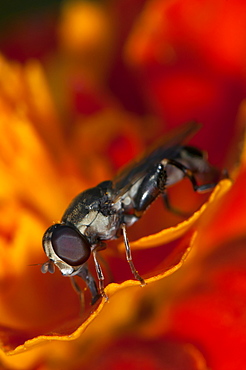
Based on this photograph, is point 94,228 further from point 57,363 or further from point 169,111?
point 169,111

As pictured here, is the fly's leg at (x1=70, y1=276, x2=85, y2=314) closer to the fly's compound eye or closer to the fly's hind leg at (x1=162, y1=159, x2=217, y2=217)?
the fly's compound eye

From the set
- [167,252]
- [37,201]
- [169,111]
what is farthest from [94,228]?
[169,111]

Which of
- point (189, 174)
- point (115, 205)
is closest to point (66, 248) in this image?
point (115, 205)

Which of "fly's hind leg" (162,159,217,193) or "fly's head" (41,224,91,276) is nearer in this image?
"fly's head" (41,224,91,276)

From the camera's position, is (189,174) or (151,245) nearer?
(151,245)

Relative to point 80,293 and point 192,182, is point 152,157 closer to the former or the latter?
point 192,182

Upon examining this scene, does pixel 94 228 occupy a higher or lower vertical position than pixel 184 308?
higher

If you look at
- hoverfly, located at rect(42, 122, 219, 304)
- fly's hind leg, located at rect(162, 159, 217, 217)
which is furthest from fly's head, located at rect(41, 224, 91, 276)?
fly's hind leg, located at rect(162, 159, 217, 217)
